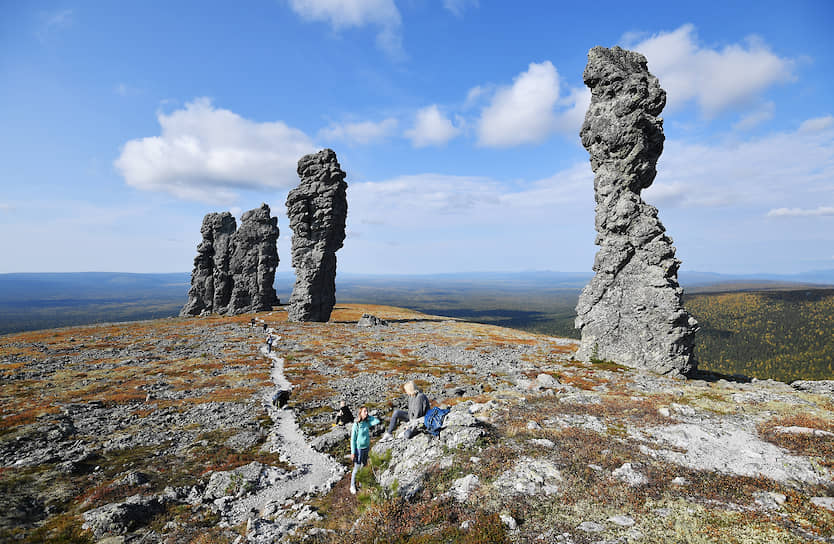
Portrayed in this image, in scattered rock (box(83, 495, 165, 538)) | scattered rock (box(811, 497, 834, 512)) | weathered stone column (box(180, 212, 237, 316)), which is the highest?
weathered stone column (box(180, 212, 237, 316))

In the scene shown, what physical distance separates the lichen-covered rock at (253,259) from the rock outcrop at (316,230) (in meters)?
13.3

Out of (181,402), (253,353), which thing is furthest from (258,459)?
(253,353)

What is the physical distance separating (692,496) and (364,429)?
10.9 m

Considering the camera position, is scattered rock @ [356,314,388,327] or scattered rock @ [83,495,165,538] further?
scattered rock @ [356,314,388,327]

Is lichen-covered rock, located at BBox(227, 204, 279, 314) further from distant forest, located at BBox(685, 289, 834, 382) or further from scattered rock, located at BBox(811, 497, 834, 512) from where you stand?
distant forest, located at BBox(685, 289, 834, 382)

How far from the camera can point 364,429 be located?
1361cm

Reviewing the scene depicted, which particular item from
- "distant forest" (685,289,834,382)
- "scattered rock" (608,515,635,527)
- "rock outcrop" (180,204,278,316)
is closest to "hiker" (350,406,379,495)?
"scattered rock" (608,515,635,527)

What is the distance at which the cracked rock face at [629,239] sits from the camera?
30812mm

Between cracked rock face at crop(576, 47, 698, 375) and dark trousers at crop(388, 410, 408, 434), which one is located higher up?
cracked rock face at crop(576, 47, 698, 375)

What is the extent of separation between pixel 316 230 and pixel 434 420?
200 ft

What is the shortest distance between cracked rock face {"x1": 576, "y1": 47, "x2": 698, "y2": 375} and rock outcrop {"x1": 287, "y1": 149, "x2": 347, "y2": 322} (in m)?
48.2

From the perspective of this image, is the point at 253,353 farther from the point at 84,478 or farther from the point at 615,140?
the point at 615,140

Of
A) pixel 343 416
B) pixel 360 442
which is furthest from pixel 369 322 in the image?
pixel 360 442

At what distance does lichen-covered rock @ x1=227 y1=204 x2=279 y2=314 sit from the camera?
8075 centimetres
